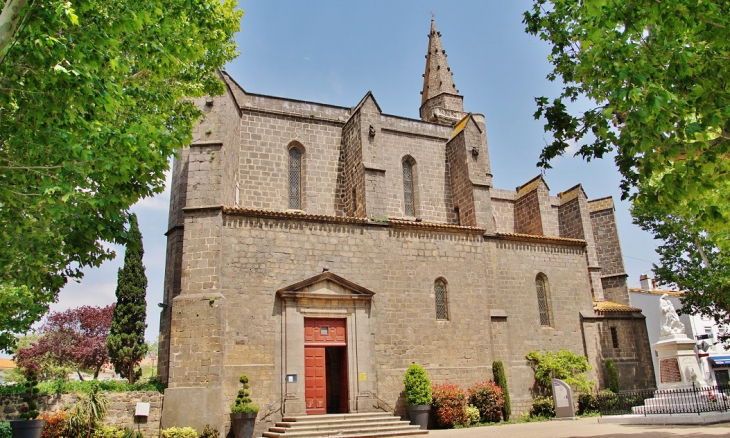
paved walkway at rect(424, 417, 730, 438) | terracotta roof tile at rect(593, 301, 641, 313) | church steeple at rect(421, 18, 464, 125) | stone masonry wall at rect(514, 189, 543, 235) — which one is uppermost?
church steeple at rect(421, 18, 464, 125)

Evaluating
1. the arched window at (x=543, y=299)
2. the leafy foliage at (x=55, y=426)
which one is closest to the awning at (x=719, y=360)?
the arched window at (x=543, y=299)

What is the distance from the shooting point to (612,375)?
2052 cm

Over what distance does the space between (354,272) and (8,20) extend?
12.6m

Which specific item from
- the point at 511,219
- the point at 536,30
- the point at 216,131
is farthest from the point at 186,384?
the point at 511,219

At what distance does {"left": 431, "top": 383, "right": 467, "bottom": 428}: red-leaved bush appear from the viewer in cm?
1666

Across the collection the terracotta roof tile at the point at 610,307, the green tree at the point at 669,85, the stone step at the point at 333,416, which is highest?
the green tree at the point at 669,85

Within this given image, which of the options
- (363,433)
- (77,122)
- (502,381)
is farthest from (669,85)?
(502,381)

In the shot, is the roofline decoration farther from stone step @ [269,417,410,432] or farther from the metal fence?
stone step @ [269,417,410,432]

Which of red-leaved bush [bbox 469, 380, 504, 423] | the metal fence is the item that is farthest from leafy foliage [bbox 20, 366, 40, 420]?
the metal fence

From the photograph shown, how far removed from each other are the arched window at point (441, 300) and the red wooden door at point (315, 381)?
474 cm

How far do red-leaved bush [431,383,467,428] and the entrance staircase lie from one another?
1.24 m

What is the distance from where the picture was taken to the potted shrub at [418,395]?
16359mm

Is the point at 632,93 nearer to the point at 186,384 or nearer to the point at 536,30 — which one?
the point at 536,30

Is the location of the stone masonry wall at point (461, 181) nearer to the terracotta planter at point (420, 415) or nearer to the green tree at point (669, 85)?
the terracotta planter at point (420, 415)
